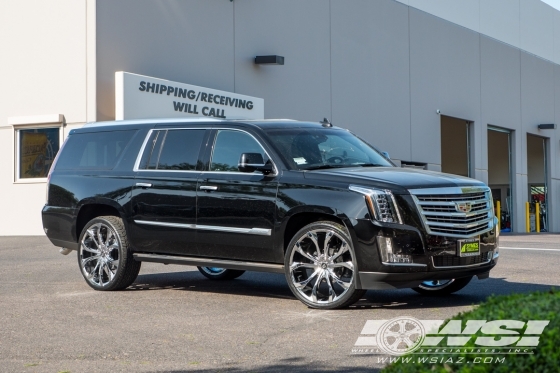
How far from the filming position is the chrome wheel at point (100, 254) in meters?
10.8

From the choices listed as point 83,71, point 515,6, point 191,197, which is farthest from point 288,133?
point 515,6

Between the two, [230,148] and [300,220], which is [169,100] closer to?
[230,148]

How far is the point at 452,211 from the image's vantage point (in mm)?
9031

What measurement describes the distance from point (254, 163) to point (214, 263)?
4.00 ft

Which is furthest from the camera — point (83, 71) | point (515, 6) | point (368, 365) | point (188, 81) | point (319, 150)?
point (515, 6)

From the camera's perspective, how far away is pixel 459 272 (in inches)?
354

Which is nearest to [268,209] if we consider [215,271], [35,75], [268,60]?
[215,271]

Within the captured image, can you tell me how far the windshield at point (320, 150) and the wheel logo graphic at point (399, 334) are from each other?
83.6 inches

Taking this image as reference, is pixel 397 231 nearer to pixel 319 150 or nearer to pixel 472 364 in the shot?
pixel 319 150

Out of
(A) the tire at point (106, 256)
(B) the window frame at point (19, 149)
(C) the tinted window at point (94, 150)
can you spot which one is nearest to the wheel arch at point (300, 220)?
(A) the tire at point (106, 256)

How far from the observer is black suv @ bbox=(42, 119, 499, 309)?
878cm

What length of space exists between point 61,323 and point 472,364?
593 centimetres

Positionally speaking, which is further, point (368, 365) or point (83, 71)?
point (83, 71)

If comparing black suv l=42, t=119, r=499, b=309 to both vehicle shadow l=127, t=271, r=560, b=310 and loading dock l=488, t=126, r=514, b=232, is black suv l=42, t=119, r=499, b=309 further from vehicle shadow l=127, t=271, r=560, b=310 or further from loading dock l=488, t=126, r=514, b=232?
loading dock l=488, t=126, r=514, b=232
